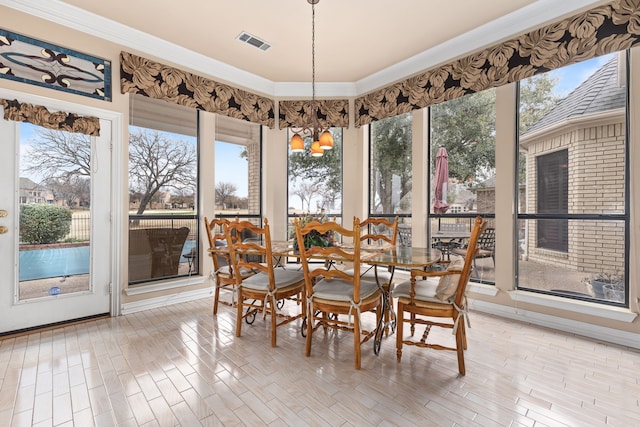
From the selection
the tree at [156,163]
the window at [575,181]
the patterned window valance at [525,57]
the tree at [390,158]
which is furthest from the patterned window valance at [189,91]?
the window at [575,181]

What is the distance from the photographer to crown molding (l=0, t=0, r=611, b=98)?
9.29 ft

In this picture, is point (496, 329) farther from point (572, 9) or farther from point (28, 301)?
point (28, 301)

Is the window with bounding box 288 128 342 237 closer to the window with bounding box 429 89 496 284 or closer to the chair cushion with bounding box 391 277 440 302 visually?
the window with bounding box 429 89 496 284

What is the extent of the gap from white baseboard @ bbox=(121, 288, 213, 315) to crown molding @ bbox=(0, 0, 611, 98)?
2911 mm

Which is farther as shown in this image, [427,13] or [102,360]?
[427,13]

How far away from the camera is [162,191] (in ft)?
12.2

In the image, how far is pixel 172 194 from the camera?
12.5 feet

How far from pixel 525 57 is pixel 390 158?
77.8 inches

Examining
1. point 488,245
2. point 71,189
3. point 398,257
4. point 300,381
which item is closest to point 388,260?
point 398,257

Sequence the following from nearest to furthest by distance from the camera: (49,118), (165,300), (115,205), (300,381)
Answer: (300,381) → (49,118) → (115,205) → (165,300)

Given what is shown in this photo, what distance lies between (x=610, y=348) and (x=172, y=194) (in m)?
4.71

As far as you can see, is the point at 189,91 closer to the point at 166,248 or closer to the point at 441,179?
the point at 166,248

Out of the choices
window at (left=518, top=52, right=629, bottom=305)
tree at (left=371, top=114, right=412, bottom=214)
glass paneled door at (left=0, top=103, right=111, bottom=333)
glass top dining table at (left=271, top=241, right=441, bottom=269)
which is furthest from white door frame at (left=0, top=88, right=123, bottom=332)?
window at (left=518, top=52, right=629, bottom=305)

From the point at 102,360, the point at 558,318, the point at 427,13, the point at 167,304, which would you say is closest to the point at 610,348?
the point at 558,318
